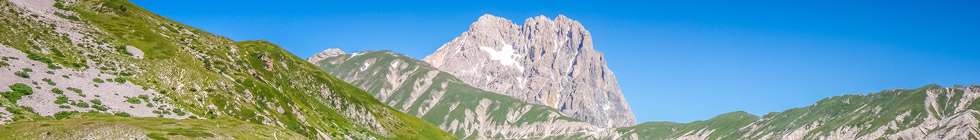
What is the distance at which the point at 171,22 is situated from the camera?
152 m

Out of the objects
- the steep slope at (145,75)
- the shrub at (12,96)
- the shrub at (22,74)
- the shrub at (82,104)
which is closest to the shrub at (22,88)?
the steep slope at (145,75)

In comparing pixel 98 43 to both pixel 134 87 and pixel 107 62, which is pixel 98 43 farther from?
pixel 134 87

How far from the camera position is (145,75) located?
319ft

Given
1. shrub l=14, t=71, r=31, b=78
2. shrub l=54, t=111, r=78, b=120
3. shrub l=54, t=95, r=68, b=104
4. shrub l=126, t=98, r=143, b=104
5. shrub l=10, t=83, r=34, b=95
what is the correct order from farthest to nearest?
shrub l=126, t=98, r=143, b=104 < shrub l=14, t=71, r=31, b=78 < shrub l=54, t=95, r=68, b=104 < shrub l=10, t=83, r=34, b=95 < shrub l=54, t=111, r=78, b=120

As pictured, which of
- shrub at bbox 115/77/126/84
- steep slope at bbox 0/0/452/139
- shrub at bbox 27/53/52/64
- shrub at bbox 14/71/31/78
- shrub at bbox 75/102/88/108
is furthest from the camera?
shrub at bbox 115/77/126/84

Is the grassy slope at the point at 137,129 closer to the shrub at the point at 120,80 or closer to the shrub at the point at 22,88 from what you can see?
the shrub at the point at 22,88

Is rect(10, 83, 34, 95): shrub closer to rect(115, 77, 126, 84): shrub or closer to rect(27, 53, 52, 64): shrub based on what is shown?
rect(27, 53, 52, 64): shrub

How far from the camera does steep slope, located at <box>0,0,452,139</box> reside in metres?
79.2

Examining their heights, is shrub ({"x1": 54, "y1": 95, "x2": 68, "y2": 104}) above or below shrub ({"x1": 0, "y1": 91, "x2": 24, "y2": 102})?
above

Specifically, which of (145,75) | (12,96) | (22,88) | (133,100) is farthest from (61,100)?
(145,75)

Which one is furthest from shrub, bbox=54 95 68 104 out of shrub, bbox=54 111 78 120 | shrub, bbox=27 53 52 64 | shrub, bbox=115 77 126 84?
shrub, bbox=27 53 52 64

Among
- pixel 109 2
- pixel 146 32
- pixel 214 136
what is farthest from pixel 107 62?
pixel 109 2

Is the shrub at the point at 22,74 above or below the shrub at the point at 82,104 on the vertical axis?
above

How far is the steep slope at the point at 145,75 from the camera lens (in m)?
79.2
